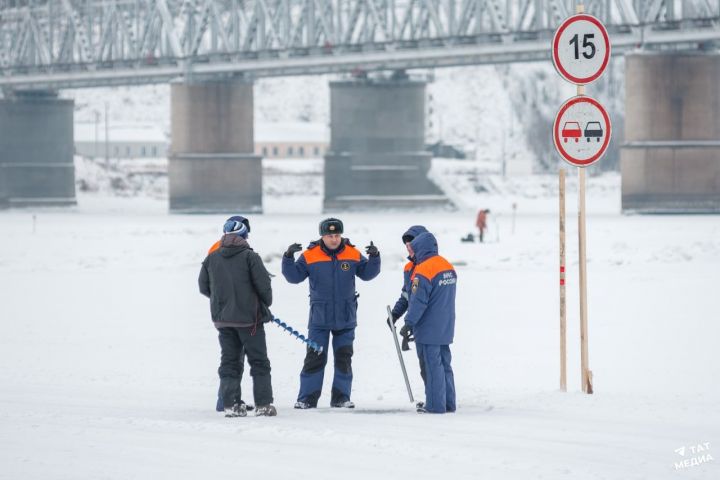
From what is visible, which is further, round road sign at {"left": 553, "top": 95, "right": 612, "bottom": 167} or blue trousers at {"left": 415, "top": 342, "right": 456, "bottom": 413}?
round road sign at {"left": 553, "top": 95, "right": 612, "bottom": 167}

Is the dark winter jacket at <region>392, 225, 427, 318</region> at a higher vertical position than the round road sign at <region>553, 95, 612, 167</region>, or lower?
lower

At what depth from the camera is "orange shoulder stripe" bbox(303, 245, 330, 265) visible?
38.9 feet

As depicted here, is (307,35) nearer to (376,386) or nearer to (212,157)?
(212,157)

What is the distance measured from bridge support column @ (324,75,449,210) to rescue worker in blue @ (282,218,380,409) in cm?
5864

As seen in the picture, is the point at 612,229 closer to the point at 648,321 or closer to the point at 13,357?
the point at 648,321

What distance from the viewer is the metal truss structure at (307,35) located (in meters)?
59.3

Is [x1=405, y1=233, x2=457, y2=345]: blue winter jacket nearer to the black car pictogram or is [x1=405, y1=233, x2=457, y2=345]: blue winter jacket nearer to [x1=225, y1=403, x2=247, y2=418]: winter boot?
[x1=225, y1=403, x2=247, y2=418]: winter boot

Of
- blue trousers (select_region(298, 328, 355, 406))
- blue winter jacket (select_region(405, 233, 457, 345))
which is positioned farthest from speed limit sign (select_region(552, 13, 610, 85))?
blue trousers (select_region(298, 328, 355, 406))

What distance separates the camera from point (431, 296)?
1159cm

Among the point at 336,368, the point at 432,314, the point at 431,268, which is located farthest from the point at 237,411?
the point at 431,268

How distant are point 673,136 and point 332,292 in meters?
46.7

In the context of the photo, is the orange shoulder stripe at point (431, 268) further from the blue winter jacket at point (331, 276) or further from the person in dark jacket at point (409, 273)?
the blue winter jacket at point (331, 276)

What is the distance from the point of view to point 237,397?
11414mm

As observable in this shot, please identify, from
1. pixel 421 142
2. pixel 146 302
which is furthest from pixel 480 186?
→ pixel 146 302
